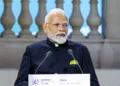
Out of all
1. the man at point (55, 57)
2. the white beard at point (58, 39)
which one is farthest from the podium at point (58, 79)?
the white beard at point (58, 39)

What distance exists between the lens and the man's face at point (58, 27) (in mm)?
2713

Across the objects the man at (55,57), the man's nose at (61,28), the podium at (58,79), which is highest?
the man's nose at (61,28)

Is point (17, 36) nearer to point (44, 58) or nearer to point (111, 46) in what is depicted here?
point (111, 46)

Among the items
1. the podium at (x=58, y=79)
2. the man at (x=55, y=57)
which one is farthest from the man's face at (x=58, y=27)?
the podium at (x=58, y=79)

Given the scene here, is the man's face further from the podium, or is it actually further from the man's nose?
the podium

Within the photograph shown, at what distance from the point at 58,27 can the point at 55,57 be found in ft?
0.53

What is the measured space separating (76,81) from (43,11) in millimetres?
1621

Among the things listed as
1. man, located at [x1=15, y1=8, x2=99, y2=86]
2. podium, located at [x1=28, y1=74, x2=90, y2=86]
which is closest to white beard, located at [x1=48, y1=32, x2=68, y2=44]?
man, located at [x1=15, y1=8, x2=99, y2=86]

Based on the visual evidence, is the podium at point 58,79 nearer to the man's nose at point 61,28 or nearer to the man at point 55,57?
the man at point 55,57

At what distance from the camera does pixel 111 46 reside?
424cm

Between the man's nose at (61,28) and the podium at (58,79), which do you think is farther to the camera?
the man's nose at (61,28)

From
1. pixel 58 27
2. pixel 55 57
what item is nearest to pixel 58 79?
pixel 55 57

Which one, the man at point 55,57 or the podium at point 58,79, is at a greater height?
the man at point 55,57

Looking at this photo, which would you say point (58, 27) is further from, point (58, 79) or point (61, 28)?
point (58, 79)
